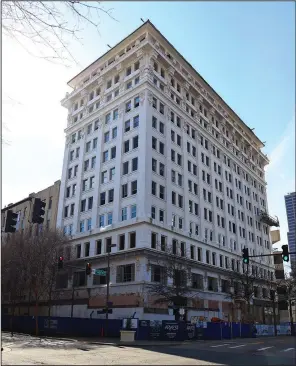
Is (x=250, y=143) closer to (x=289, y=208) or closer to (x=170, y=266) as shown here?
(x=289, y=208)

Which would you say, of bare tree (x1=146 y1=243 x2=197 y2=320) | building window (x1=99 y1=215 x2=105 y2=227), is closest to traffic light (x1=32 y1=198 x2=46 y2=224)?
bare tree (x1=146 y1=243 x2=197 y2=320)

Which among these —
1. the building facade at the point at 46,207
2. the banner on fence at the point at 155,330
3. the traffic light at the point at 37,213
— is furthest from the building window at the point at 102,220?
the traffic light at the point at 37,213

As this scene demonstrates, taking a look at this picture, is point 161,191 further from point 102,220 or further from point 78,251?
point 78,251

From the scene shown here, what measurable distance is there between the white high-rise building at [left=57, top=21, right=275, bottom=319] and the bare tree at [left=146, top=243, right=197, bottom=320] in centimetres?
58

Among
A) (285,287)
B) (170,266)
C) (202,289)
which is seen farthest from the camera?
(285,287)

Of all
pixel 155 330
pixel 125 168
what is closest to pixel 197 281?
pixel 155 330

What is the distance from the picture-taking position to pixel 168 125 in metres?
51.0

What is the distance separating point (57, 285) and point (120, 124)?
2505 cm

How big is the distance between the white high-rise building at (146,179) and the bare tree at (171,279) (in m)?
0.58

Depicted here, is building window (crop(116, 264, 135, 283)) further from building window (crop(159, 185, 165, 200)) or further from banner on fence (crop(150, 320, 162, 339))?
building window (crop(159, 185, 165, 200))

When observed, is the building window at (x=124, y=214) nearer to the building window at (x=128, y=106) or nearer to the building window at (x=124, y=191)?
the building window at (x=124, y=191)

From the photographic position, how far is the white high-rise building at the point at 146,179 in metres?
42.2

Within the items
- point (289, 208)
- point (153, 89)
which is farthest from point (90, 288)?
point (289, 208)

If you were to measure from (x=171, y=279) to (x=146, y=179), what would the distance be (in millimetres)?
12560
